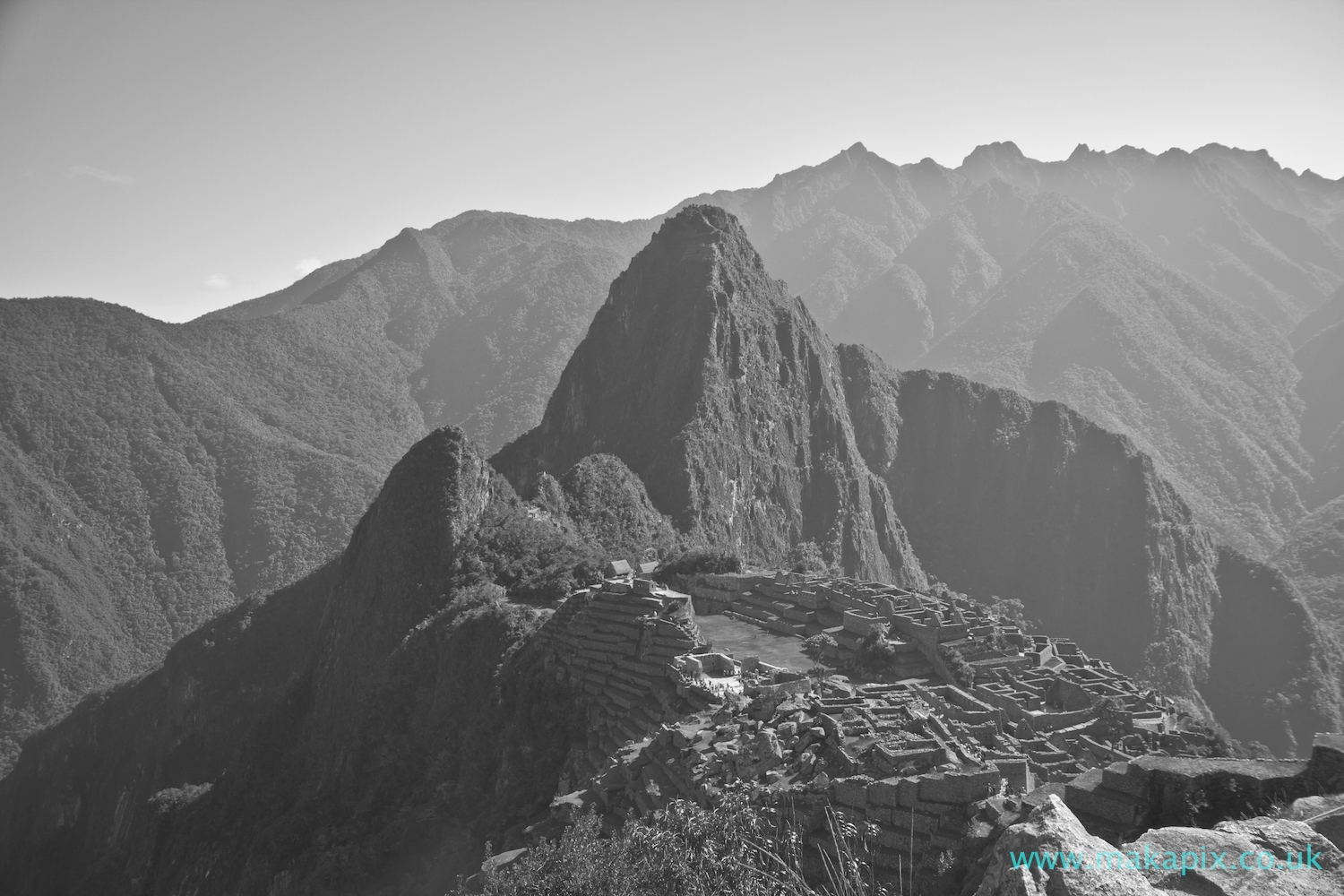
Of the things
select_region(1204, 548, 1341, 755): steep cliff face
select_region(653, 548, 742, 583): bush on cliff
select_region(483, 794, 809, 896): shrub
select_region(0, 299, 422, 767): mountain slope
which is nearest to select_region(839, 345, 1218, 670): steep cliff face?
select_region(1204, 548, 1341, 755): steep cliff face

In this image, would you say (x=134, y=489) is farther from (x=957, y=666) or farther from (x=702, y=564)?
(x=957, y=666)

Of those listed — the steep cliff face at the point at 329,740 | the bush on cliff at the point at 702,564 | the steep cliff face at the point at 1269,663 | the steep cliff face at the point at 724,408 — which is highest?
the steep cliff face at the point at 724,408

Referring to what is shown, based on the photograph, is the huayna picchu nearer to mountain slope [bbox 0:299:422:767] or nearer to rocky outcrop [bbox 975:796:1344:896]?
rocky outcrop [bbox 975:796:1344:896]

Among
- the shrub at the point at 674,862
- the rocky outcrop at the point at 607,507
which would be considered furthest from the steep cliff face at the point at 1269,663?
the shrub at the point at 674,862

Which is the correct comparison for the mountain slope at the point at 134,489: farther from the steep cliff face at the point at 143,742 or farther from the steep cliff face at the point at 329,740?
the steep cliff face at the point at 329,740

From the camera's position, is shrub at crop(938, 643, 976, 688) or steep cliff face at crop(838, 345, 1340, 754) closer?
shrub at crop(938, 643, 976, 688)

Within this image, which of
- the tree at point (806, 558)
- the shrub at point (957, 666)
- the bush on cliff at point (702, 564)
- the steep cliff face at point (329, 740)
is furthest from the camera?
the tree at point (806, 558)
